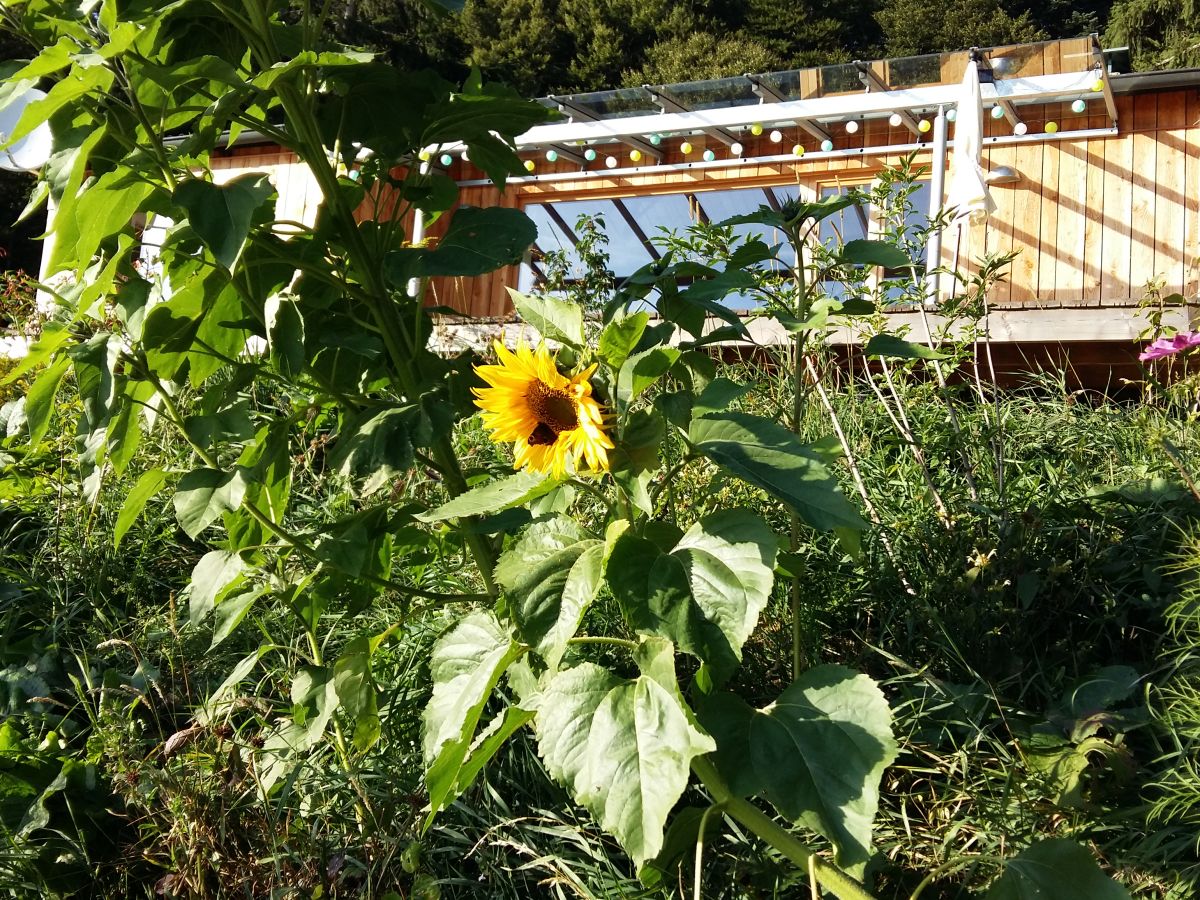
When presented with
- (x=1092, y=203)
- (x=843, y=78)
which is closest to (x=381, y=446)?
(x=843, y=78)

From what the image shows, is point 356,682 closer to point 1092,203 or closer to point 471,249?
point 471,249

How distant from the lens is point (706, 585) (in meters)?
1.30

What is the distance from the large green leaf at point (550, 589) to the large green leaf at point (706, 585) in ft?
0.15

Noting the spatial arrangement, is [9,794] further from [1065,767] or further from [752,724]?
[1065,767]

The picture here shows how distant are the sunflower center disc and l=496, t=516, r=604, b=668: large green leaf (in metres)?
0.15

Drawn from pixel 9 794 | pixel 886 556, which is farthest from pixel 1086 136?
pixel 9 794

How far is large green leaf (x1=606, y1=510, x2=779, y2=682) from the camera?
126 centimetres

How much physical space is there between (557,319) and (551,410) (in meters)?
0.14

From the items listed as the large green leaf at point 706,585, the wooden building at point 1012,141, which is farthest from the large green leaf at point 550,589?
the wooden building at point 1012,141

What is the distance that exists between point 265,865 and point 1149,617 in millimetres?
1839

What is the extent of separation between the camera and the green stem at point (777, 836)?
4.57 feet

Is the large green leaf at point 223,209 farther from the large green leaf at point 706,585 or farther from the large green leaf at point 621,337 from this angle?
the large green leaf at point 706,585

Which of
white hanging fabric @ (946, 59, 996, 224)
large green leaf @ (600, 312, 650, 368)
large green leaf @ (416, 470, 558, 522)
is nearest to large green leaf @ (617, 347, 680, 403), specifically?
large green leaf @ (600, 312, 650, 368)

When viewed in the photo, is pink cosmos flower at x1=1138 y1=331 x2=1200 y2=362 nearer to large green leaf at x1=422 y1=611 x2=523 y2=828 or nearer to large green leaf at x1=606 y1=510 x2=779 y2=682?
large green leaf at x1=606 y1=510 x2=779 y2=682
